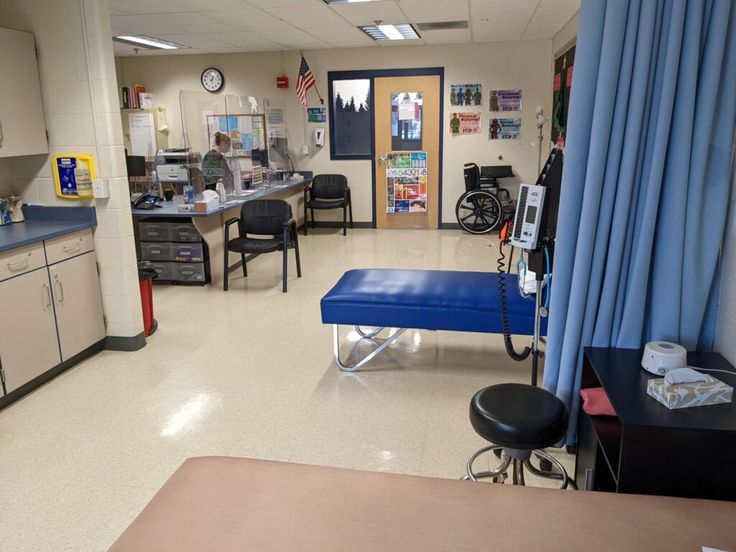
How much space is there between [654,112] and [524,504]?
1.43m

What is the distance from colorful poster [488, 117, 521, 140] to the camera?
312 inches

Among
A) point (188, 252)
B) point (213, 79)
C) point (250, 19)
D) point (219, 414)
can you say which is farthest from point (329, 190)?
point (219, 414)

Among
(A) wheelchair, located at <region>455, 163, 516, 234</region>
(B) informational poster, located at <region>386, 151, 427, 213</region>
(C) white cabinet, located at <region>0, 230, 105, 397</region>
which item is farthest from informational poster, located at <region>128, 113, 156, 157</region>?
(C) white cabinet, located at <region>0, 230, 105, 397</region>

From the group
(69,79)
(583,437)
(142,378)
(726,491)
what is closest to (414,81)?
(69,79)

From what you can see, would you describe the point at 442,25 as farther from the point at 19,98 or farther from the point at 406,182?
the point at 19,98

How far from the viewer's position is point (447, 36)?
7191 mm

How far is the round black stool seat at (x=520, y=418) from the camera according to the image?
1822 mm

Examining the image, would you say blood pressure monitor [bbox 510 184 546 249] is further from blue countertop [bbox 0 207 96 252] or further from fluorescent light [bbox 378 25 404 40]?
fluorescent light [bbox 378 25 404 40]

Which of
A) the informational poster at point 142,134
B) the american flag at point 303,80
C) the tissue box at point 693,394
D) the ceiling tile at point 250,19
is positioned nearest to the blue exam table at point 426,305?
the tissue box at point 693,394

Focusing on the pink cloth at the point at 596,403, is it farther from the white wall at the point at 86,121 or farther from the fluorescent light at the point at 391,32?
the fluorescent light at the point at 391,32

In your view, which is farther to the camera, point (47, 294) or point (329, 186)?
point (329, 186)

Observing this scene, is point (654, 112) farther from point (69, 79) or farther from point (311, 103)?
point (311, 103)

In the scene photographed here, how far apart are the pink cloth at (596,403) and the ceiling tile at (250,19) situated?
481 centimetres

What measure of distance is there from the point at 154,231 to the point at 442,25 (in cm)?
394
